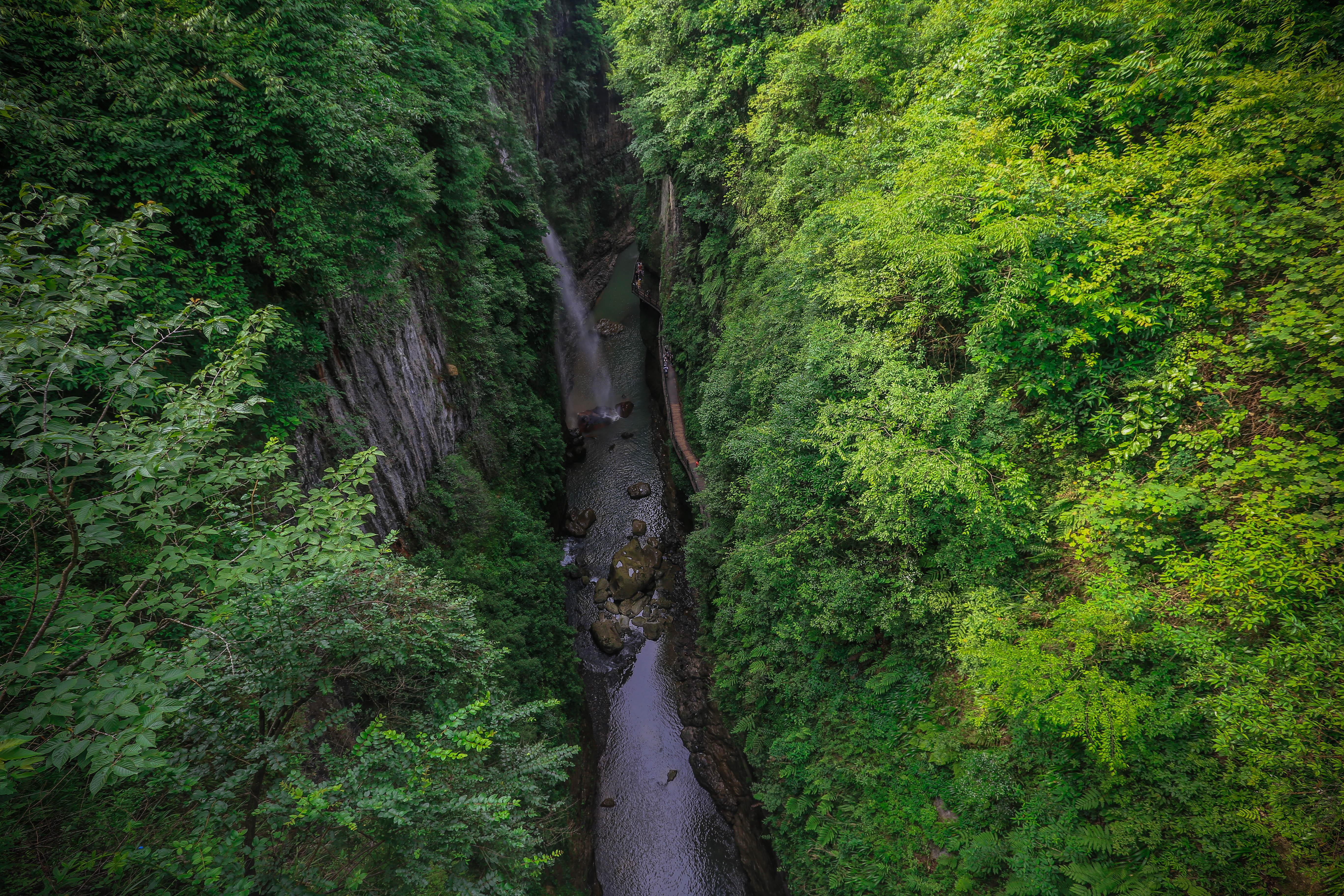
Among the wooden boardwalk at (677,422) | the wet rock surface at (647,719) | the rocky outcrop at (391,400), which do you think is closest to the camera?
the rocky outcrop at (391,400)

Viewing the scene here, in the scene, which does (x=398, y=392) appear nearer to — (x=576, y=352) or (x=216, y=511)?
(x=216, y=511)

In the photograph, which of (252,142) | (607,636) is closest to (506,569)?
(607,636)

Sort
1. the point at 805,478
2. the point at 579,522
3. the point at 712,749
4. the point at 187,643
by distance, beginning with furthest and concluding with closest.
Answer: the point at 579,522
the point at 712,749
the point at 805,478
the point at 187,643

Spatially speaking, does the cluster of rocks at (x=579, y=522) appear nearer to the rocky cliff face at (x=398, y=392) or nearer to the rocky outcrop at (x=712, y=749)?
the rocky outcrop at (x=712, y=749)

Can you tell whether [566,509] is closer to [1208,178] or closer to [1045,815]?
[1045,815]

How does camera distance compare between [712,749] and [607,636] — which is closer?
[712,749]

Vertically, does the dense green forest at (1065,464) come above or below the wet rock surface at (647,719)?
above

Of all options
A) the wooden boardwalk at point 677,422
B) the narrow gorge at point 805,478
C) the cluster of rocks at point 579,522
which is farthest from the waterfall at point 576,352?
the narrow gorge at point 805,478
